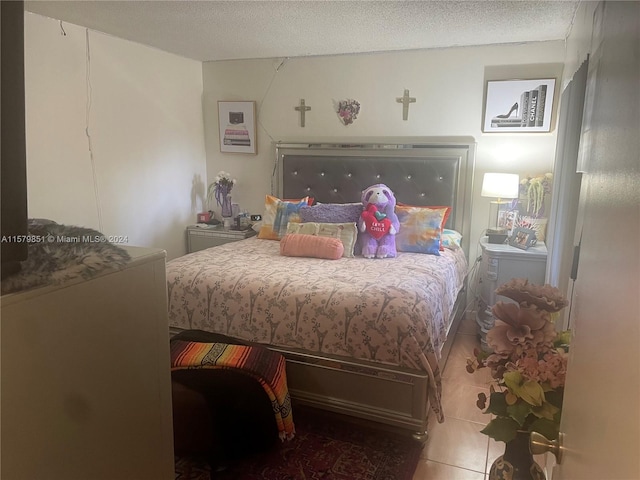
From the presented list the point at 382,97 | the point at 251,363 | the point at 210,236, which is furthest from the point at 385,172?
the point at 251,363

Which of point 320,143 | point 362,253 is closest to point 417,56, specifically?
point 320,143

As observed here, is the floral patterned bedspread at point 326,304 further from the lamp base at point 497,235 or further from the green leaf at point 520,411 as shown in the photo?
the green leaf at point 520,411

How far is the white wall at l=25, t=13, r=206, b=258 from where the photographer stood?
10.6 ft

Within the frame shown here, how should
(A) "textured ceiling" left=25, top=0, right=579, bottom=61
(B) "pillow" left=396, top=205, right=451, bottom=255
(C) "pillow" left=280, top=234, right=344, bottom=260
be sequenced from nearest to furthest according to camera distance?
(A) "textured ceiling" left=25, top=0, right=579, bottom=61 < (C) "pillow" left=280, top=234, right=344, bottom=260 < (B) "pillow" left=396, top=205, right=451, bottom=255

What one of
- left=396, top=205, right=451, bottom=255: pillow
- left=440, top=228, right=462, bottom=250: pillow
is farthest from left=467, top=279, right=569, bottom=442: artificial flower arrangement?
left=440, top=228, right=462, bottom=250: pillow

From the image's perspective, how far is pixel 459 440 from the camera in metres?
2.43

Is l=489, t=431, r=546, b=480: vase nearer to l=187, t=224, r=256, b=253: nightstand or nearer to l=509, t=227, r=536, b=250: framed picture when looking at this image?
l=509, t=227, r=536, b=250: framed picture

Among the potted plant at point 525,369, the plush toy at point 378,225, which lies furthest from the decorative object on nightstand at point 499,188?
the potted plant at point 525,369

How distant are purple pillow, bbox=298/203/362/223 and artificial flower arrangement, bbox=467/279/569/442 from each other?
241 centimetres

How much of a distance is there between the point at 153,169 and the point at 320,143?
1.52 metres

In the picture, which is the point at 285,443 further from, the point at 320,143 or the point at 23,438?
the point at 320,143

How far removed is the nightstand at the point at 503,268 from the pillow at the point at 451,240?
0.73ft

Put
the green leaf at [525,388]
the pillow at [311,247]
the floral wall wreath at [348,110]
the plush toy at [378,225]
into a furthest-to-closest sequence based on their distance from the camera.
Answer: the floral wall wreath at [348,110]
the plush toy at [378,225]
the pillow at [311,247]
the green leaf at [525,388]

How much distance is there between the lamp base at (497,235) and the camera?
3621mm
